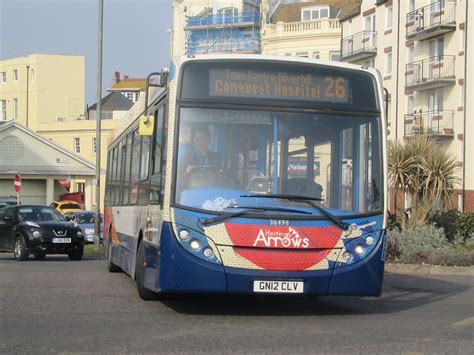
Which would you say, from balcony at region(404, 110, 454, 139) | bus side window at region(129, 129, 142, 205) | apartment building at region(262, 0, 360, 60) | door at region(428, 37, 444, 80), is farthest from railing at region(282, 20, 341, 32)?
bus side window at region(129, 129, 142, 205)

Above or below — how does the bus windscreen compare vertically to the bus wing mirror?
above

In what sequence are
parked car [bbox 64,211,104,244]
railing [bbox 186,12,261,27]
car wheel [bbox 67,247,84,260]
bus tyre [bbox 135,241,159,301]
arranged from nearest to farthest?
bus tyre [bbox 135,241,159,301]
car wheel [bbox 67,247,84,260]
parked car [bbox 64,211,104,244]
railing [bbox 186,12,261,27]

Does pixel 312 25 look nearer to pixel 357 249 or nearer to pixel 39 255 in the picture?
pixel 39 255

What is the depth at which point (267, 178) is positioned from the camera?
34.0ft

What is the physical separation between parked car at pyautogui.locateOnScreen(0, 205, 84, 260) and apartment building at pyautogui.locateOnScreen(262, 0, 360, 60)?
39779mm

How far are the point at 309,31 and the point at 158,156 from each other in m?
53.6

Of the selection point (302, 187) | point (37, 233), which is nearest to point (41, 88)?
point (37, 233)

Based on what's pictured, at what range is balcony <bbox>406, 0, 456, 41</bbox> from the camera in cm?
4709

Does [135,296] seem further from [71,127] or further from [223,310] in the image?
[71,127]

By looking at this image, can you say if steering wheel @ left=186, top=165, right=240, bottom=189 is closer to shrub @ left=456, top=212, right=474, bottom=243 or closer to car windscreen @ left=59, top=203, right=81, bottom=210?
shrub @ left=456, top=212, right=474, bottom=243

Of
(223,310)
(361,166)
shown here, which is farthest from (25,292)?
(361,166)

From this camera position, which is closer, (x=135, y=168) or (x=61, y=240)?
(x=135, y=168)

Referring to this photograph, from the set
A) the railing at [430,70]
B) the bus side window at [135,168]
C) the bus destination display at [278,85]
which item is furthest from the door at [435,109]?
the bus destination display at [278,85]

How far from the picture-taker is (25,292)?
12711mm
